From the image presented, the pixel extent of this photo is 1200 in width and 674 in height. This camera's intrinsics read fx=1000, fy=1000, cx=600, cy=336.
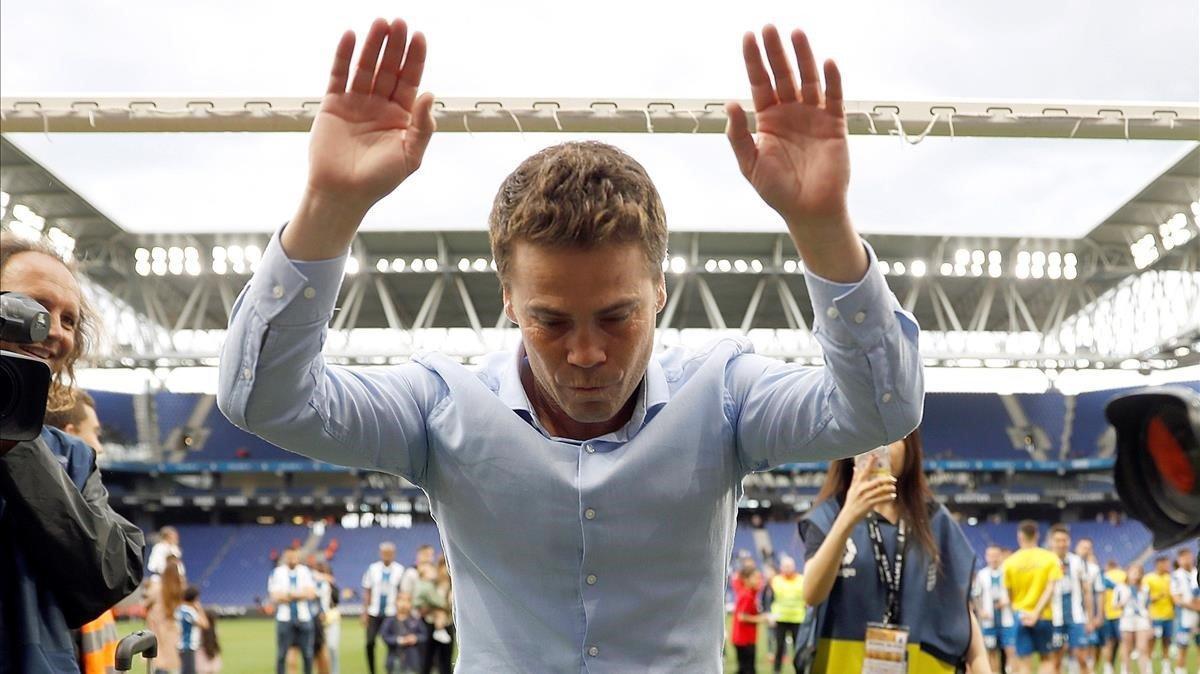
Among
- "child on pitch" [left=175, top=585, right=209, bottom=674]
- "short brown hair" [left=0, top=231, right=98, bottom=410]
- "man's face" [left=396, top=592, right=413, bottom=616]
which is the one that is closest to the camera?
"short brown hair" [left=0, top=231, right=98, bottom=410]

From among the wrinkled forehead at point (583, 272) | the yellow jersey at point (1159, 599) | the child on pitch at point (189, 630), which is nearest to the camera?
the wrinkled forehead at point (583, 272)

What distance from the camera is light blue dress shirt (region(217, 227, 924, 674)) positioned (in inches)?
62.8

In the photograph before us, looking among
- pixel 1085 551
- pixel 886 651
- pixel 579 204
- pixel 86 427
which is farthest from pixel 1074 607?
pixel 579 204

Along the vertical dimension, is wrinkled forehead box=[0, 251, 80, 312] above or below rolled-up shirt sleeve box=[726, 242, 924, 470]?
above

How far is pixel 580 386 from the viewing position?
1.66 metres

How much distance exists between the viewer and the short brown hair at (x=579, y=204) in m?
1.61

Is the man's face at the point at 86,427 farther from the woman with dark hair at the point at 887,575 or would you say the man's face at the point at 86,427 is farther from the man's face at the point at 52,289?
the woman with dark hair at the point at 887,575

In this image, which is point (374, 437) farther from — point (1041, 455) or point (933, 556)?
point (1041, 455)

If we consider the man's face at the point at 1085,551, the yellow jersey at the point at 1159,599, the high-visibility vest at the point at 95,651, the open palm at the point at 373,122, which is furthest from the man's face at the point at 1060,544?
the open palm at the point at 373,122

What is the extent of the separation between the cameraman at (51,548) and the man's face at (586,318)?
1.15m

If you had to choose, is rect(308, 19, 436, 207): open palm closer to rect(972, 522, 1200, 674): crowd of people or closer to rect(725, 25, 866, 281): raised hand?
rect(725, 25, 866, 281): raised hand

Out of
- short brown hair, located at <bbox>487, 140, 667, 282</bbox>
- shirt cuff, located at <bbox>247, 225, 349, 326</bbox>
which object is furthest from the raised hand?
shirt cuff, located at <bbox>247, 225, 349, 326</bbox>

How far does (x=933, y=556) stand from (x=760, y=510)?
1454 inches

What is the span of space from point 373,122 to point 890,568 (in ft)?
9.47
